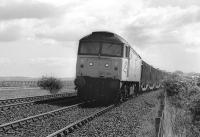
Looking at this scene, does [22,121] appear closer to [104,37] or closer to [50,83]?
[104,37]

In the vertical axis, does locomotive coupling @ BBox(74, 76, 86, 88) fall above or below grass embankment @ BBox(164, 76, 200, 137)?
above

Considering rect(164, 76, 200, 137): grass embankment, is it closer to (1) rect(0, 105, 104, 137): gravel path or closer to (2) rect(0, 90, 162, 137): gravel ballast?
(2) rect(0, 90, 162, 137): gravel ballast

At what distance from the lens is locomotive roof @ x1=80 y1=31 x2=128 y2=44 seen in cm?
1934

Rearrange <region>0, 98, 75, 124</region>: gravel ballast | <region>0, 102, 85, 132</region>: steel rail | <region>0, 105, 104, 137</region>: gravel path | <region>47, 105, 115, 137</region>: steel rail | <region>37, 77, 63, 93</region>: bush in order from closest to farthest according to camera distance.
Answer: <region>47, 105, 115, 137</region>: steel rail
<region>0, 105, 104, 137</region>: gravel path
<region>0, 102, 85, 132</region>: steel rail
<region>0, 98, 75, 124</region>: gravel ballast
<region>37, 77, 63, 93</region>: bush

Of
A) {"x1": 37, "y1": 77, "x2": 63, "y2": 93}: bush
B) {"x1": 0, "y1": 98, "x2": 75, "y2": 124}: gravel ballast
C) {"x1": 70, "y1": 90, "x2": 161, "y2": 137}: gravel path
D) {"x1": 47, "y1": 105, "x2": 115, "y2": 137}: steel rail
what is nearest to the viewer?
{"x1": 47, "y1": 105, "x2": 115, "y2": 137}: steel rail

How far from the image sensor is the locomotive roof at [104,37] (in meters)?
19.3

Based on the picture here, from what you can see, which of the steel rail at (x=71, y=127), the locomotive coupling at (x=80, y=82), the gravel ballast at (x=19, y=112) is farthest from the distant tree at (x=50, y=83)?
the steel rail at (x=71, y=127)

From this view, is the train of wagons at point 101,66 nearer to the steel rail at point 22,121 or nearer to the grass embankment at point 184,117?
the grass embankment at point 184,117

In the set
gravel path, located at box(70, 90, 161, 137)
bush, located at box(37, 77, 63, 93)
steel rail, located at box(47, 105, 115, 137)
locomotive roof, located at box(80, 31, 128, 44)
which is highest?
locomotive roof, located at box(80, 31, 128, 44)

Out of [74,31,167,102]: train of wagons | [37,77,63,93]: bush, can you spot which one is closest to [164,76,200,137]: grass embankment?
[74,31,167,102]: train of wagons

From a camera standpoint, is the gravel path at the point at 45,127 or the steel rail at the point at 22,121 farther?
the steel rail at the point at 22,121

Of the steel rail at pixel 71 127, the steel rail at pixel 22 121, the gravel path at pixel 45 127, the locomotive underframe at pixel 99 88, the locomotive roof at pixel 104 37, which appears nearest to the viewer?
the steel rail at pixel 71 127

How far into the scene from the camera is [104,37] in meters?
19.6

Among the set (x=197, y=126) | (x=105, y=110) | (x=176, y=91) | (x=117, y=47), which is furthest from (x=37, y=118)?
(x=176, y=91)
